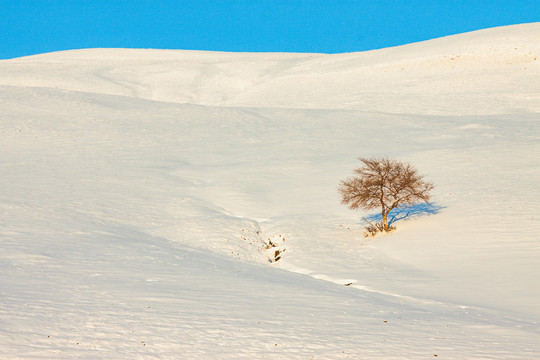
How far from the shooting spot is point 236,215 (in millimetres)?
30000

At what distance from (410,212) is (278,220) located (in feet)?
21.0

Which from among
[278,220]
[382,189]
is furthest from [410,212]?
[278,220]

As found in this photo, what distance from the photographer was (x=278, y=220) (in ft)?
96.0

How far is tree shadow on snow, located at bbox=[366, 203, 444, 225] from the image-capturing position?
2908 centimetres

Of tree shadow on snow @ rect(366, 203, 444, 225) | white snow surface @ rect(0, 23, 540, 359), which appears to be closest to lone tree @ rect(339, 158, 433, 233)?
tree shadow on snow @ rect(366, 203, 444, 225)

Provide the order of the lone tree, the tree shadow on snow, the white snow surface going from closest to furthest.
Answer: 1. the white snow surface
2. the lone tree
3. the tree shadow on snow

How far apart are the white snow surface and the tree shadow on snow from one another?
190 mm

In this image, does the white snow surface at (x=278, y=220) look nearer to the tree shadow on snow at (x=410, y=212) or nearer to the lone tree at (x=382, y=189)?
the tree shadow on snow at (x=410, y=212)

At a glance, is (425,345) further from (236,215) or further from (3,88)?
(3,88)

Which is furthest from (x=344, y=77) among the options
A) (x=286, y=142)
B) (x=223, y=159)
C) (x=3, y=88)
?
(x=3, y=88)

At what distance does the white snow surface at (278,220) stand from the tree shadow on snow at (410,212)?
0.19 m

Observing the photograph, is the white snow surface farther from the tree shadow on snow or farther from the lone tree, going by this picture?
the lone tree

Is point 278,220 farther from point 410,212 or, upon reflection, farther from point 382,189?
point 410,212

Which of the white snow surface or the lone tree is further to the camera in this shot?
the lone tree
